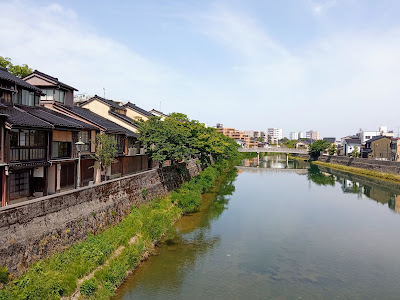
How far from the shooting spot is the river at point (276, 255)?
1401 cm

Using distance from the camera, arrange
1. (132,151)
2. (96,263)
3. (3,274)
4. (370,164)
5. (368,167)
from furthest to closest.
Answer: (368,167) < (370,164) < (132,151) < (96,263) < (3,274)

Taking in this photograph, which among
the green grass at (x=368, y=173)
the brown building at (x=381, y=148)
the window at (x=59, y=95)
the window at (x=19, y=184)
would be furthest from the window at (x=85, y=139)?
the brown building at (x=381, y=148)

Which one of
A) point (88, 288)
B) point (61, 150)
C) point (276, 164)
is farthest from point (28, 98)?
point (276, 164)

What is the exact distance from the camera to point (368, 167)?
6034 cm

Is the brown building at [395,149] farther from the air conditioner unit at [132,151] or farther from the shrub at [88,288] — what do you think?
the shrub at [88,288]

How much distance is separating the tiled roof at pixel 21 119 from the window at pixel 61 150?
8.20 ft

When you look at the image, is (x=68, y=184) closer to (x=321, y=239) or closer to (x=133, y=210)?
(x=133, y=210)

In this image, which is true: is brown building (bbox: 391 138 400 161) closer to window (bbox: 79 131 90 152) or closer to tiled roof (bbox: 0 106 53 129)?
window (bbox: 79 131 90 152)

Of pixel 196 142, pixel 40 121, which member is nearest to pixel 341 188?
pixel 196 142

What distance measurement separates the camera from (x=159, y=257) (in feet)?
55.4

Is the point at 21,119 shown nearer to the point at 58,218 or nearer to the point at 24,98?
the point at 24,98

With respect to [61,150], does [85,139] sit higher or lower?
higher

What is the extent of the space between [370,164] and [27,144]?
60.1 metres

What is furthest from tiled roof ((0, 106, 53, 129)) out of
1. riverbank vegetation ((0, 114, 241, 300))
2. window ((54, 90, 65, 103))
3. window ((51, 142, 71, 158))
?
riverbank vegetation ((0, 114, 241, 300))
